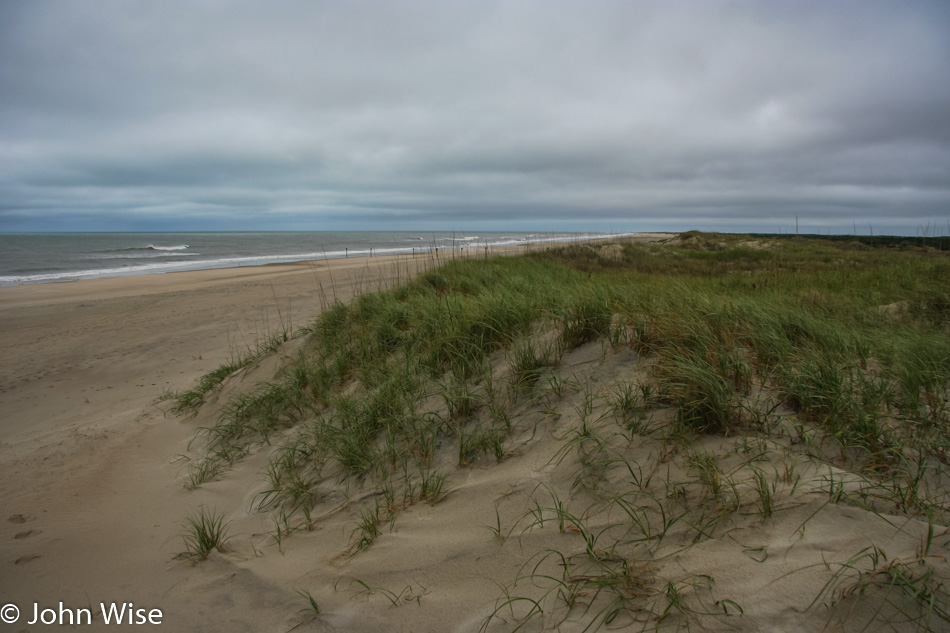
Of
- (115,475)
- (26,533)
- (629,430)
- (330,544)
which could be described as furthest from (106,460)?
(629,430)

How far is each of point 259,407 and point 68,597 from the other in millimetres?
1922

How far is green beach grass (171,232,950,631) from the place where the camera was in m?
1.67

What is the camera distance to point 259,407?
159 inches

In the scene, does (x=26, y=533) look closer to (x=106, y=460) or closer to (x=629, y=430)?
(x=106, y=460)

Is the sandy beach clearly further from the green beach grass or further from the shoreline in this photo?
the green beach grass

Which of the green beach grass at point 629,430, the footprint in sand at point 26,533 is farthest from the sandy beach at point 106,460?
the green beach grass at point 629,430

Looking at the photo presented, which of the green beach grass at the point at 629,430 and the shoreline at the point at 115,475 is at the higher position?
the green beach grass at the point at 629,430

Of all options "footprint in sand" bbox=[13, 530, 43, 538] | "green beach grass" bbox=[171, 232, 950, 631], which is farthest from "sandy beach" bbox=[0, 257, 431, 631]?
"green beach grass" bbox=[171, 232, 950, 631]

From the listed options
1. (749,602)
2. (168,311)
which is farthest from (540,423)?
(168,311)

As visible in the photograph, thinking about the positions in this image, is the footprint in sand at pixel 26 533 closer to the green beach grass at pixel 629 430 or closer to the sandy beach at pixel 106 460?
the sandy beach at pixel 106 460

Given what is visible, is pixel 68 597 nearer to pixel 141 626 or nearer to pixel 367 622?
pixel 141 626

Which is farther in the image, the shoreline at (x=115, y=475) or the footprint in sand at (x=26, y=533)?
the footprint in sand at (x=26, y=533)

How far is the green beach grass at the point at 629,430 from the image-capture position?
1.67 meters

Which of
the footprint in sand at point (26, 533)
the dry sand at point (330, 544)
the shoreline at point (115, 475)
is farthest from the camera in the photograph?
the footprint in sand at point (26, 533)
